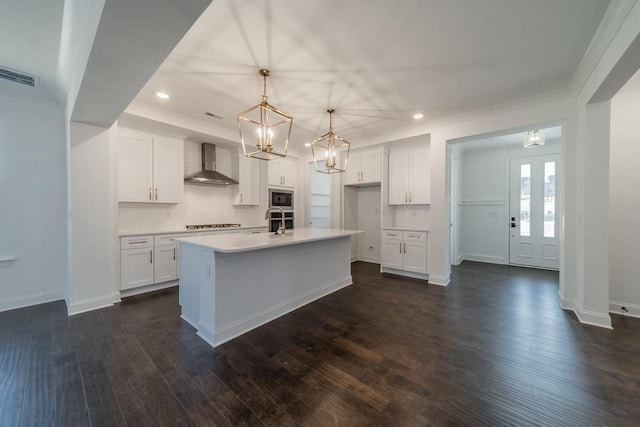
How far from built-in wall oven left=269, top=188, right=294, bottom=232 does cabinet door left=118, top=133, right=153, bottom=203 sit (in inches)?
90.9

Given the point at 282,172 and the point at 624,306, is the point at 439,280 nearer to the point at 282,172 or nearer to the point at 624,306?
the point at 624,306

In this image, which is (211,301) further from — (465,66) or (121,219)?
(465,66)

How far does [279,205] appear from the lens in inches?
219

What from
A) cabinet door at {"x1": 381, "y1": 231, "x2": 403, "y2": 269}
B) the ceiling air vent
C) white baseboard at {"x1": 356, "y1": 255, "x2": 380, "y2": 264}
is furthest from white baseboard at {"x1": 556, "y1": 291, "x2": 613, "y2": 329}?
the ceiling air vent

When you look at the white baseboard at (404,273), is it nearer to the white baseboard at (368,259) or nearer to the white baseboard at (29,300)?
the white baseboard at (368,259)

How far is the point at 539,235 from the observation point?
17.1 feet

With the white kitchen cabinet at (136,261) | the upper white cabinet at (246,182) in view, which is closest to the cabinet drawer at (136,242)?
the white kitchen cabinet at (136,261)

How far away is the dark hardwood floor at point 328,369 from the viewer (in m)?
1.49

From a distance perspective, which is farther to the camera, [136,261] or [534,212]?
[534,212]

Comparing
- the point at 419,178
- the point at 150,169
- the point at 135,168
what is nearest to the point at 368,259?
the point at 419,178

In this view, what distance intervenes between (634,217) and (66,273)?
24.7 ft

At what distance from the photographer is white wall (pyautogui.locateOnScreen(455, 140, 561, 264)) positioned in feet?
18.3

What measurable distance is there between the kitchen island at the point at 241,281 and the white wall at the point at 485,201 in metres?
4.47

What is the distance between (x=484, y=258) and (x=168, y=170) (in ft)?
23.5
